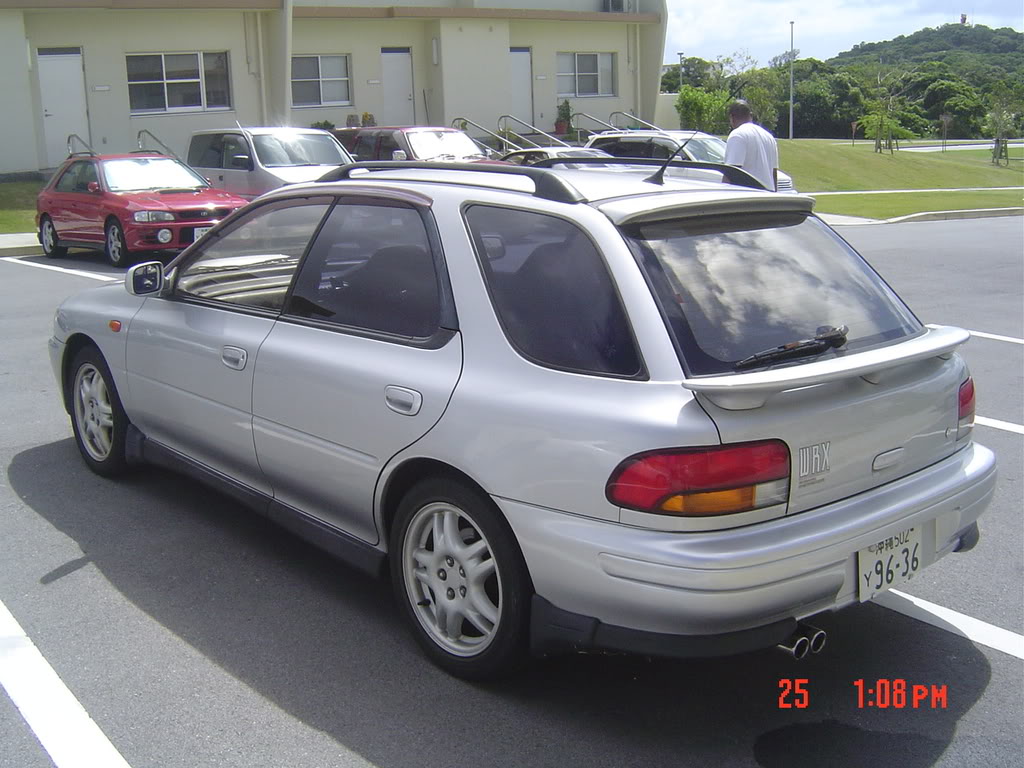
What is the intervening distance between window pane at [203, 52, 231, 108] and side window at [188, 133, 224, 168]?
886cm

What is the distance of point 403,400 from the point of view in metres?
3.84

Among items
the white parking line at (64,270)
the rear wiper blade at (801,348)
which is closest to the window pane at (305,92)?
the white parking line at (64,270)

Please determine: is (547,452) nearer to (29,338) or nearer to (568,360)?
(568,360)

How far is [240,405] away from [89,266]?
12.0 m

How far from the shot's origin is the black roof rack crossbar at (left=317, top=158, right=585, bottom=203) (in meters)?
3.73

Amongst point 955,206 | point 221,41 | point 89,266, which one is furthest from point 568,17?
point 89,266

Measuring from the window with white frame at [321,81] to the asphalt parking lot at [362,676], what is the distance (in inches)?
1024

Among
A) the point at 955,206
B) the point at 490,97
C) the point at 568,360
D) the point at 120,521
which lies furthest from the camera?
the point at 490,97

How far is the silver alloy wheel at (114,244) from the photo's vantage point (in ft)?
49.6

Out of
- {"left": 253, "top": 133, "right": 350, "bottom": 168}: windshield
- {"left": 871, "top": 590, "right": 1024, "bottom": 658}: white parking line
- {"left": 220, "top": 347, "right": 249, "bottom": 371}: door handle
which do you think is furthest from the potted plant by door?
{"left": 871, "top": 590, "right": 1024, "bottom": 658}: white parking line

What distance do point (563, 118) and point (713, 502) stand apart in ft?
103

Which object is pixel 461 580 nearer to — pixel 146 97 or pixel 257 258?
pixel 257 258

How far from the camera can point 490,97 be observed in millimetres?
31938

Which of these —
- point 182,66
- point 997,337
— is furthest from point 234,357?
point 182,66
